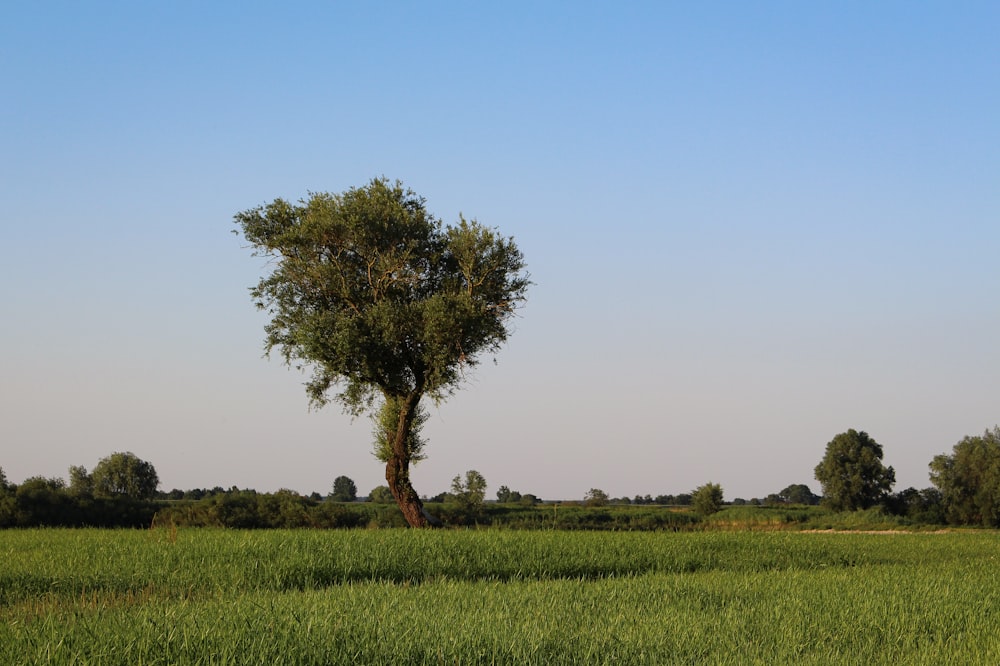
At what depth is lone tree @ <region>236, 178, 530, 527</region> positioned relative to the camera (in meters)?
32.9

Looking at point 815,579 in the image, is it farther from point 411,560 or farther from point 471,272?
→ point 471,272

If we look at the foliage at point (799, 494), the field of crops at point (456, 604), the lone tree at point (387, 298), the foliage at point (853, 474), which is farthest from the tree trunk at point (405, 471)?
the foliage at point (799, 494)

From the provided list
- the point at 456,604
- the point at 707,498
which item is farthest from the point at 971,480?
the point at 456,604

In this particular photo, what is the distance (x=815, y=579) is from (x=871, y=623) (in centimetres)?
528

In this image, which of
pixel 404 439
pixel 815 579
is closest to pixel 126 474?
pixel 404 439

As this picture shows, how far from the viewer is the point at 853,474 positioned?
71.4 metres

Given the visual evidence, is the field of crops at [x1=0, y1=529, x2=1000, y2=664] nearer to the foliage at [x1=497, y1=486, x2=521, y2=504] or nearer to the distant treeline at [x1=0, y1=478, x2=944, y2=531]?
the distant treeline at [x1=0, y1=478, x2=944, y2=531]

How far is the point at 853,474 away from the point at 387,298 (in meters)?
52.5

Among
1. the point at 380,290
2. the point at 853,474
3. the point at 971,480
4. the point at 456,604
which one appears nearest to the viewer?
the point at 456,604

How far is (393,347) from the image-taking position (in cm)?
3362

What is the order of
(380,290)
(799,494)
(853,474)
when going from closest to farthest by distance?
(380,290), (853,474), (799,494)

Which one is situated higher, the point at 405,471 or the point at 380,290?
the point at 380,290

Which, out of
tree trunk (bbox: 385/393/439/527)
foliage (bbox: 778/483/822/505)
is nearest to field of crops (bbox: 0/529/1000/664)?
tree trunk (bbox: 385/393/439/527)

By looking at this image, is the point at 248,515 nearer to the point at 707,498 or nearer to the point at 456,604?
the point at 456,604
